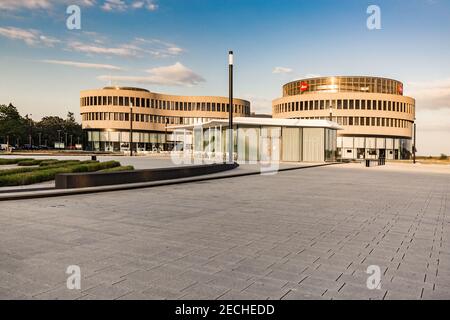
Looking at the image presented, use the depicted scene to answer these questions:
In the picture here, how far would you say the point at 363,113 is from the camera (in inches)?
3314

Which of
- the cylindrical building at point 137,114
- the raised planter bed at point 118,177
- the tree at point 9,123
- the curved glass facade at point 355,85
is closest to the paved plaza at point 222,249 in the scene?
the raised planter bed at point 118,177

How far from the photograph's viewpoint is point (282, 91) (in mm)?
106312

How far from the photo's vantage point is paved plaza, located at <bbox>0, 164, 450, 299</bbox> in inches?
177

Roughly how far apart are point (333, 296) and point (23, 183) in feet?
46.6

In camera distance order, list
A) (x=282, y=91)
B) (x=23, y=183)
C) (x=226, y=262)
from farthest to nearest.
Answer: (x=282, y=91) → (x=23, y=183) → (x=226, y=262)

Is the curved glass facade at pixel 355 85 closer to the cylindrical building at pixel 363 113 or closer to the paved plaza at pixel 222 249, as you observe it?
the cylindrical building at pixel 363 113

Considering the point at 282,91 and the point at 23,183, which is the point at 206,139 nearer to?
the point at 23,183

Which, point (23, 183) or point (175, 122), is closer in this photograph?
point (23, 183)

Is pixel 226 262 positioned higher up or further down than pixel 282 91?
further down

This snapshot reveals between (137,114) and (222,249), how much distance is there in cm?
9610

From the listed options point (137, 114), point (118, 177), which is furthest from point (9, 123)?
point (118, 177)
